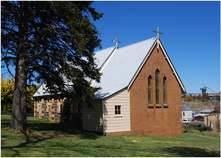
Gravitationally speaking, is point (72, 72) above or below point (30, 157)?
above

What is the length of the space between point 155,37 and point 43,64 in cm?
1274

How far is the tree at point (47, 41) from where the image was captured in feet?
46.9

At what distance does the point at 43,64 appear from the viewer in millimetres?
16531

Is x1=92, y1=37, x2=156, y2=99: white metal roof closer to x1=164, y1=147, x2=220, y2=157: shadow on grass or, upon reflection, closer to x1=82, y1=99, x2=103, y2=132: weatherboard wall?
x1=82, y1=99, x2=103, y2=132: weatherboard wall

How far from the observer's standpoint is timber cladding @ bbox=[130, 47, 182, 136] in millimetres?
21469

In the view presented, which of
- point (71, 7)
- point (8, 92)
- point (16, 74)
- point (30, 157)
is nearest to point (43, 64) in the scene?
point (16, 74)

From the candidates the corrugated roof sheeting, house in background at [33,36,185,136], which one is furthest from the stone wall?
the corrugated roof sheeting

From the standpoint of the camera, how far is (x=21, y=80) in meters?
14.9

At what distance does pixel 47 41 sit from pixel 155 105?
12858mm

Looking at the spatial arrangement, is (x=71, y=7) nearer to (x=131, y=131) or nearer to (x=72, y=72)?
(x=72, y=72)

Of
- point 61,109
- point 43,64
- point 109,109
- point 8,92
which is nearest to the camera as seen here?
point 43,64

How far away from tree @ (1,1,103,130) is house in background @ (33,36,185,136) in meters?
4.88

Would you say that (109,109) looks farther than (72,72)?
Yes

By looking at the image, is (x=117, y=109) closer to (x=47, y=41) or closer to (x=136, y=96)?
(x=136, y=96)
